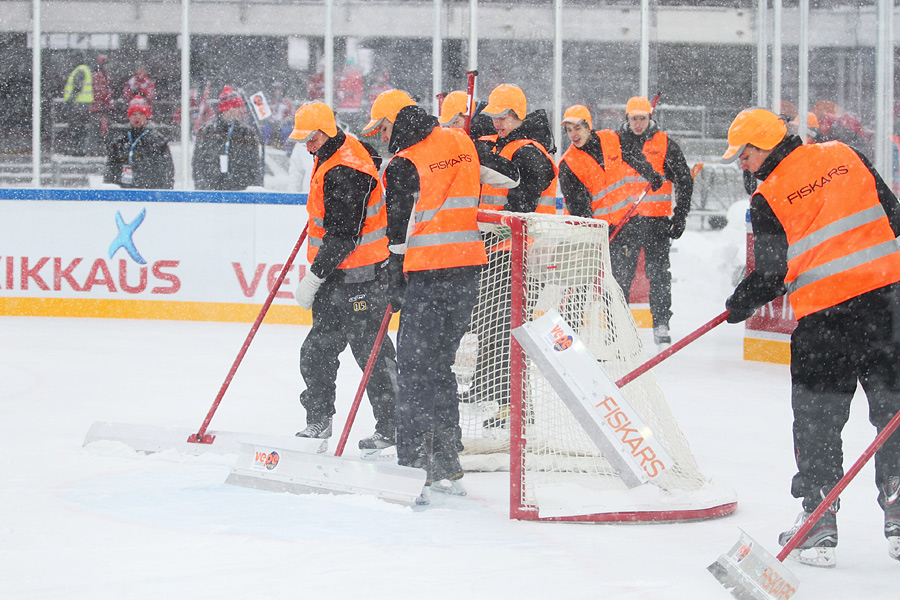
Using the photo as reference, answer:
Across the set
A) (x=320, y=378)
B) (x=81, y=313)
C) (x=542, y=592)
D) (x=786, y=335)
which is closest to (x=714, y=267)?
(x=786, y=335)

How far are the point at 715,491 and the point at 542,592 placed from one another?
1156 mm

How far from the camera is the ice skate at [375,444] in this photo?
4.60m

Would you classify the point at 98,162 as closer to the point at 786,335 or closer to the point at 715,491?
the point at 786,335

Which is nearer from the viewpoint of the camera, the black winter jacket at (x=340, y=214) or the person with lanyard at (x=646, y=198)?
the black winter jacket at (x=340, y=214)

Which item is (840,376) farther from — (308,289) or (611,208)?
(611,208)

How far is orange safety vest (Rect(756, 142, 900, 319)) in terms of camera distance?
10.2 ft

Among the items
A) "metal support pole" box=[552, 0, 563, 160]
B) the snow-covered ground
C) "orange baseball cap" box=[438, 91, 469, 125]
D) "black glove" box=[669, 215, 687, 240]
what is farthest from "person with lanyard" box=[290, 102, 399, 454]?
"metal support pole" box=[552, 0, 563, 160]

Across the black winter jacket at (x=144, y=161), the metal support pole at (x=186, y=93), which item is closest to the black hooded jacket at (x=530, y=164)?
the black winter jacket at (x=144, y=161)

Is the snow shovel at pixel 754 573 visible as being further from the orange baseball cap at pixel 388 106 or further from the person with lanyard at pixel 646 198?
the person with lanyard at pixel 646 198

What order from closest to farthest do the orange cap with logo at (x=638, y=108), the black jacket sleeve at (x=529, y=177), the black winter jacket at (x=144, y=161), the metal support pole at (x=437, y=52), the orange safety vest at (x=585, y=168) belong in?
the black jacket sleeve at (x=529, y=177) < the orange safety vest at (x=585, y=168) < the orange cap with logo at (x=638, y=108) < the black winter jacket at (x=144, y=161) < the metal support pole at (x=437, y=52)

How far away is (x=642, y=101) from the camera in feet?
23.4

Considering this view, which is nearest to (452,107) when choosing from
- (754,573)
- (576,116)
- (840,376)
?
(576,116)

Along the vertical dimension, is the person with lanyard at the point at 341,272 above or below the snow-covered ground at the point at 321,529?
above

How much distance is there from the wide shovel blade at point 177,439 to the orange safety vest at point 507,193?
1408mm
